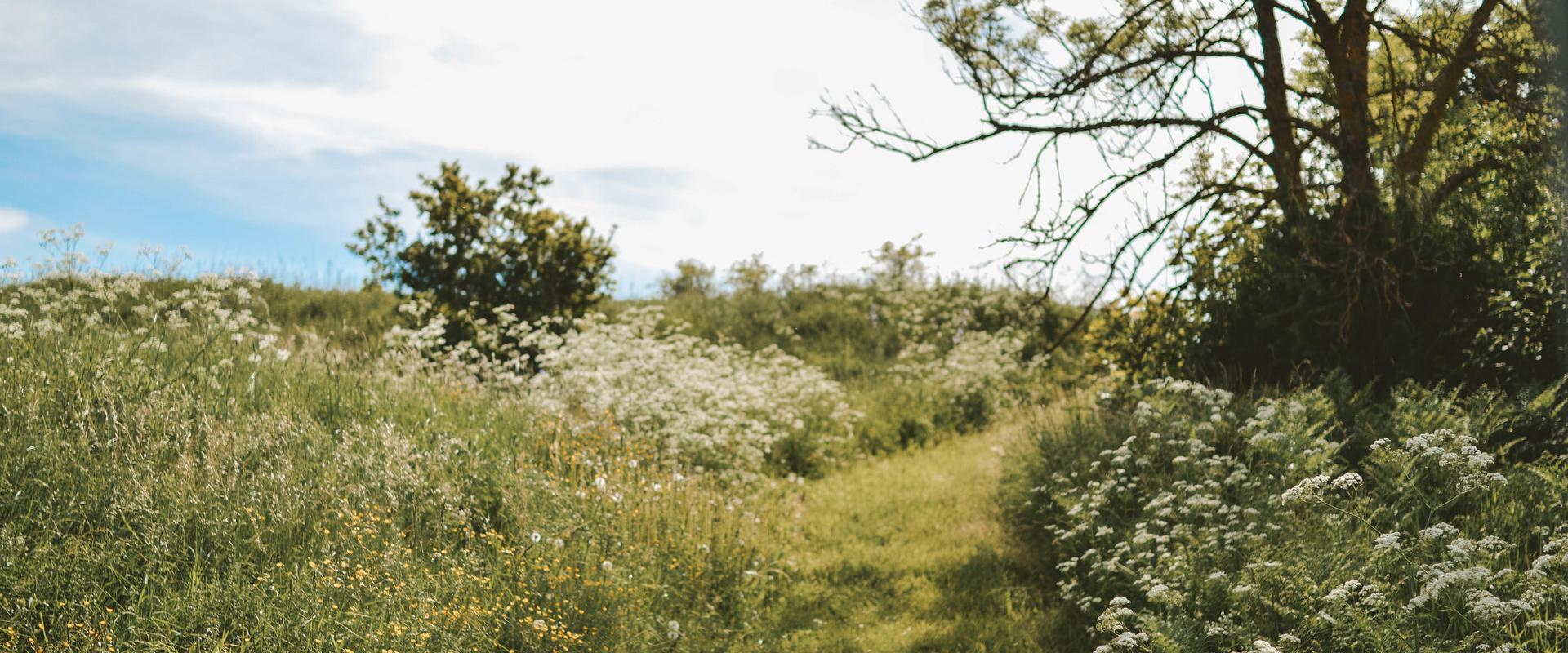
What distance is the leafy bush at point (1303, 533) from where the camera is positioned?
3826 mm

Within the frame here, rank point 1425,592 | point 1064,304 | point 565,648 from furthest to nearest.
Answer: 1. point 1064,304
2. point 565,648
3. point 1425,592

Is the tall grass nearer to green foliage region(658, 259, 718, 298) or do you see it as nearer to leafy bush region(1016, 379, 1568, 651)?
leafy bush region(1016, 379, 1568, 651)

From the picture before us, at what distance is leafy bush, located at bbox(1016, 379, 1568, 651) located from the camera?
3826 mm

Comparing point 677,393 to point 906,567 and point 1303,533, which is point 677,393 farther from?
point 1303,533

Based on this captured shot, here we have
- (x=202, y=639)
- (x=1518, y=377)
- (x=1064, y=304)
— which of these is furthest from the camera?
(x=1064, y=304)

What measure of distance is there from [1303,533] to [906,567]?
281 cm

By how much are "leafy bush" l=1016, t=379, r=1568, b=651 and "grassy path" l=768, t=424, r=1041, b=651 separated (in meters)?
0.41

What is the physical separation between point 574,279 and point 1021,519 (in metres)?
7.50

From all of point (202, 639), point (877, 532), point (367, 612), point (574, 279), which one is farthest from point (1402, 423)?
point (574, 279)

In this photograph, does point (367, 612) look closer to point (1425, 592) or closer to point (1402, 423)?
point (1425, 592)

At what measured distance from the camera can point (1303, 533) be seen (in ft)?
15.6

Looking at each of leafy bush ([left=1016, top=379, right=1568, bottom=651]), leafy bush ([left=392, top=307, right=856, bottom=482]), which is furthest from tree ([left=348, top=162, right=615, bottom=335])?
leafy bush ([left=1016, top=379, right=1568, bottom=651])

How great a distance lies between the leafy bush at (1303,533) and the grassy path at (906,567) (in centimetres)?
41

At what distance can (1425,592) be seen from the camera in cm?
360
